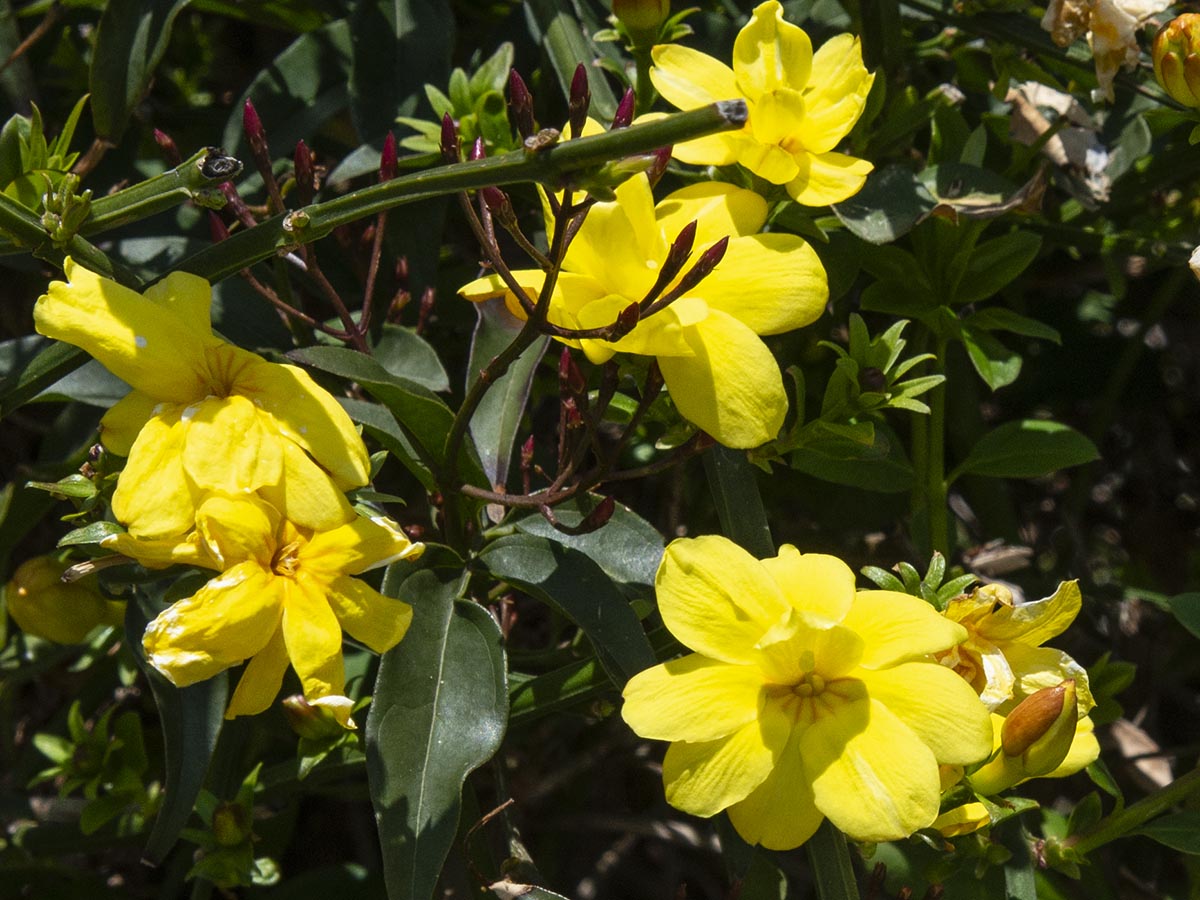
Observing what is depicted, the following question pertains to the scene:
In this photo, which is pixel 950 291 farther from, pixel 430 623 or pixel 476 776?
pixel 476 776

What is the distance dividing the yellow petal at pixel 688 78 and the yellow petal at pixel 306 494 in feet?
2.01

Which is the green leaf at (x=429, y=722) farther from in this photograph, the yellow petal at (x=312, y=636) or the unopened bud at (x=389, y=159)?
the unopened bud at (x=389, y=159)

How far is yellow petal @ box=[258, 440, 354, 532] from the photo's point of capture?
3.71 ft

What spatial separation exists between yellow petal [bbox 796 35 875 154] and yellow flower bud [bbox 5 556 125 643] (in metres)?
1.15

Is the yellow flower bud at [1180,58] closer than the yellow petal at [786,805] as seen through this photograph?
No

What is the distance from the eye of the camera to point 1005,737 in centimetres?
129

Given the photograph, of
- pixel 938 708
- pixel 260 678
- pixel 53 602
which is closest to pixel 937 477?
pixel 938 708

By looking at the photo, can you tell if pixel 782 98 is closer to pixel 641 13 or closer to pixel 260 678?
pixel 641 13

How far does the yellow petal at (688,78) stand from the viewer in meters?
1.42

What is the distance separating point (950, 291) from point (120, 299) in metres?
1.13

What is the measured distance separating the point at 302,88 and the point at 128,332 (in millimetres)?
980

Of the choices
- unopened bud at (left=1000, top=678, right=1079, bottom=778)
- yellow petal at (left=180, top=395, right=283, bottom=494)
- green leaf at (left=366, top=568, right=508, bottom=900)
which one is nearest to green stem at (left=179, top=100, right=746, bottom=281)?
yellow petal at (left=180, top=395, right=283, bottom=494)

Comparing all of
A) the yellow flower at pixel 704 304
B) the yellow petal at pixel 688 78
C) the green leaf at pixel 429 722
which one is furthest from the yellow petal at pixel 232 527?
the yellow petal at pixel 688 78

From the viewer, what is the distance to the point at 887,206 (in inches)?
64.1
